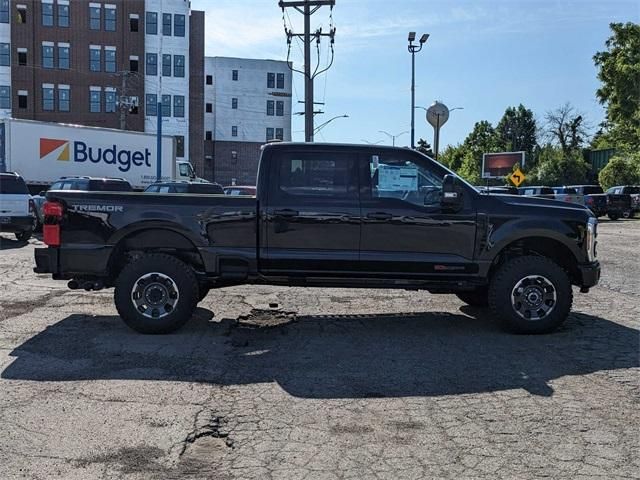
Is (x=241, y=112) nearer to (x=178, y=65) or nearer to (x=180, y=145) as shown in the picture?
(x=178, y=65)

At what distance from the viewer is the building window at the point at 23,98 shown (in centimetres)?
5053

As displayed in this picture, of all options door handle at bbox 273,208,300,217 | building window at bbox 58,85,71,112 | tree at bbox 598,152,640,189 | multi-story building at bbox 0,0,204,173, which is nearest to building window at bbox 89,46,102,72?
multi-story building at bbox 0,0,204,173

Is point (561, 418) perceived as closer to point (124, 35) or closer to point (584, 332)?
point (584, 332)

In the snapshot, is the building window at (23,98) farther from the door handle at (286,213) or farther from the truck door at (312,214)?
the door handle at (286,213)

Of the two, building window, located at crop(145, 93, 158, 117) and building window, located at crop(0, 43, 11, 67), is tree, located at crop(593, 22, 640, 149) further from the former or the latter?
building window, located at crop(0, 43, 11, 67)

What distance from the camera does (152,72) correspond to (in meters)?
52.7

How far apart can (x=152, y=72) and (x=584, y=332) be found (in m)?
51.2

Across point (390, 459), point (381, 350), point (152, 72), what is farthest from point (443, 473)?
point (152, 72)

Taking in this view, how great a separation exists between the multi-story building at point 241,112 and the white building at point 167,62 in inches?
560

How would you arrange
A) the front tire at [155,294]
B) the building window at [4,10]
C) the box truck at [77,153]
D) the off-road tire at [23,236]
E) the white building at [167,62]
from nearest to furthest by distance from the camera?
1. the front tire at [155,294]
2. the off-road tire at [23,236]
3. the box truck at [77,153]
4. the building window at [4,10]
5. the white building at [167,62]

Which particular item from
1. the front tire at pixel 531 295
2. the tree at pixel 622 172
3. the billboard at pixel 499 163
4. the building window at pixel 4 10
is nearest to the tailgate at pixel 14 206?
the front tire at pixel 531 295

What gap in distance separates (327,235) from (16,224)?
41.8ft

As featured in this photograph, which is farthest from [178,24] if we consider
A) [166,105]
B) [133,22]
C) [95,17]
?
[166,105]

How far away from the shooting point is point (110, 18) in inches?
2023
